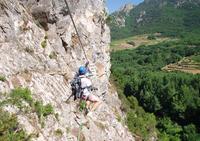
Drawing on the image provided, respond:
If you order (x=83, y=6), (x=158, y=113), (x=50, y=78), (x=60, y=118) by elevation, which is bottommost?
(x=158, y=113)

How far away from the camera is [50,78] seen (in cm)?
2669

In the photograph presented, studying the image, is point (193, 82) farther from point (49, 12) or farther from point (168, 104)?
point (49, 12)

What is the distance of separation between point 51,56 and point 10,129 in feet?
30.2

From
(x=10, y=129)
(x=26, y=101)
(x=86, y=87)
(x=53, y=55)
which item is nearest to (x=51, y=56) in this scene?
(x=53, y=55)

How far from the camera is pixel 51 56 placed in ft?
93.9

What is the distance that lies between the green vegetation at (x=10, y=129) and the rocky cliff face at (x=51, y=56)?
1.86ft

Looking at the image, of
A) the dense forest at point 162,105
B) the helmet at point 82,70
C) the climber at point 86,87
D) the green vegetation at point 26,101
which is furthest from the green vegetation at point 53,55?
the dense forest at point 162,105

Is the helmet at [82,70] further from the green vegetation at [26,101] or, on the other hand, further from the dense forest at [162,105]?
the dense forest at [162,105]

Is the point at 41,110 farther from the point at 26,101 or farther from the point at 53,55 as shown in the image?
the point at 53,55

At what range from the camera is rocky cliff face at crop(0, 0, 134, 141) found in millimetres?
23812

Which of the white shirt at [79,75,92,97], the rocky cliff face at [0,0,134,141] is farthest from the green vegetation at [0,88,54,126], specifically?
the white shirt at [79,75,92,97]

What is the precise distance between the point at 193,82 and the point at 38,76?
68.8 metres

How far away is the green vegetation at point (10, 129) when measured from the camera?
20031 mm

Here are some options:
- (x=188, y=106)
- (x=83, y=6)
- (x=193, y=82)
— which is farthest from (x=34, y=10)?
(x=193, y=82)
